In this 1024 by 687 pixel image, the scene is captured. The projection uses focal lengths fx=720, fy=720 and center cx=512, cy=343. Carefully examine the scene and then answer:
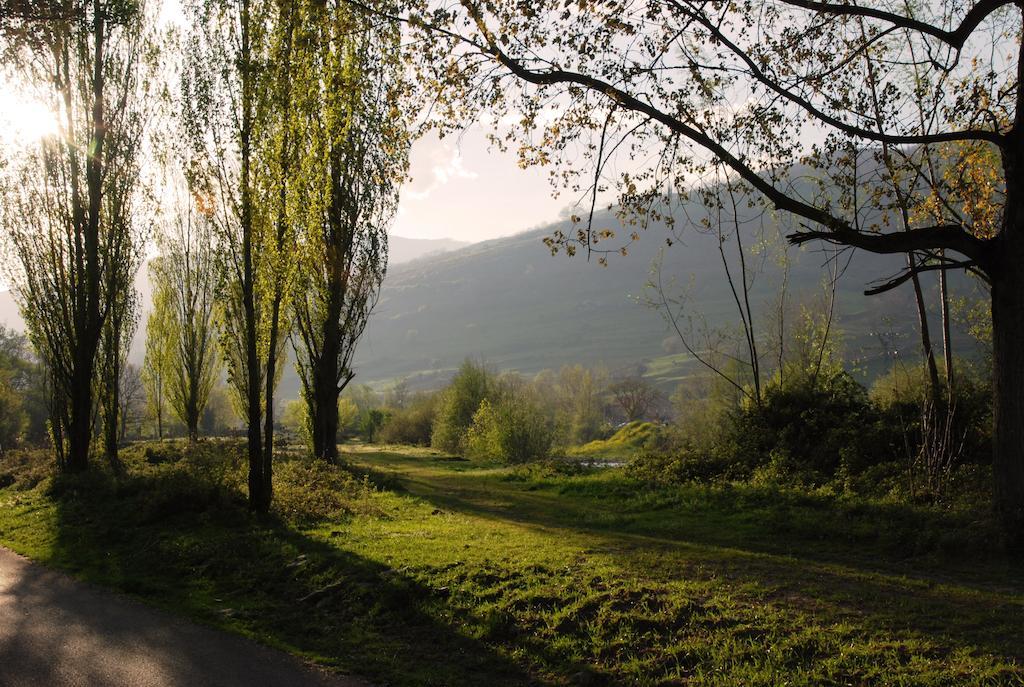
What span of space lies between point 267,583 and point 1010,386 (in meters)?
10.4

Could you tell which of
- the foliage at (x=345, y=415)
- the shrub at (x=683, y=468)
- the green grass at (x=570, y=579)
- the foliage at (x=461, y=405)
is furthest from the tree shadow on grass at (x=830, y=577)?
the foliage at (x=345, y=415)

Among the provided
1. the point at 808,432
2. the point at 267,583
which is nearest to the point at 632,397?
the point at 808,432

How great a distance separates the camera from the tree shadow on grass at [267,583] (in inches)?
276

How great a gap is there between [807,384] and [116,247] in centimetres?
1849

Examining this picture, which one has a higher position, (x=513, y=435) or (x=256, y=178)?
(x=256, y=178)

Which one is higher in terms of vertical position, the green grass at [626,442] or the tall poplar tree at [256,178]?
the tall poplar tree at [256,178]

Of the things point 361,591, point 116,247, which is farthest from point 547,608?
point 116,247

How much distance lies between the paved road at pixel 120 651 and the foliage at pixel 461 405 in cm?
3337

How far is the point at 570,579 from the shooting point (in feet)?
27.4

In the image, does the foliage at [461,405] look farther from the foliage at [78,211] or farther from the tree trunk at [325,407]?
the foliage at [78,211]

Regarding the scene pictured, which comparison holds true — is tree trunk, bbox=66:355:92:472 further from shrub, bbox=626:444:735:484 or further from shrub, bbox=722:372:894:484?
shrub, bbox=722:372:894:484

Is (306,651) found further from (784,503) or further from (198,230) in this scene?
(198,230)

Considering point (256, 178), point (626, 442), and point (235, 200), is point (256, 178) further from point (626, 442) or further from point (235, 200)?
point (626, 442)

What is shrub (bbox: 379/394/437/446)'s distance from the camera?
5266 centimetres
